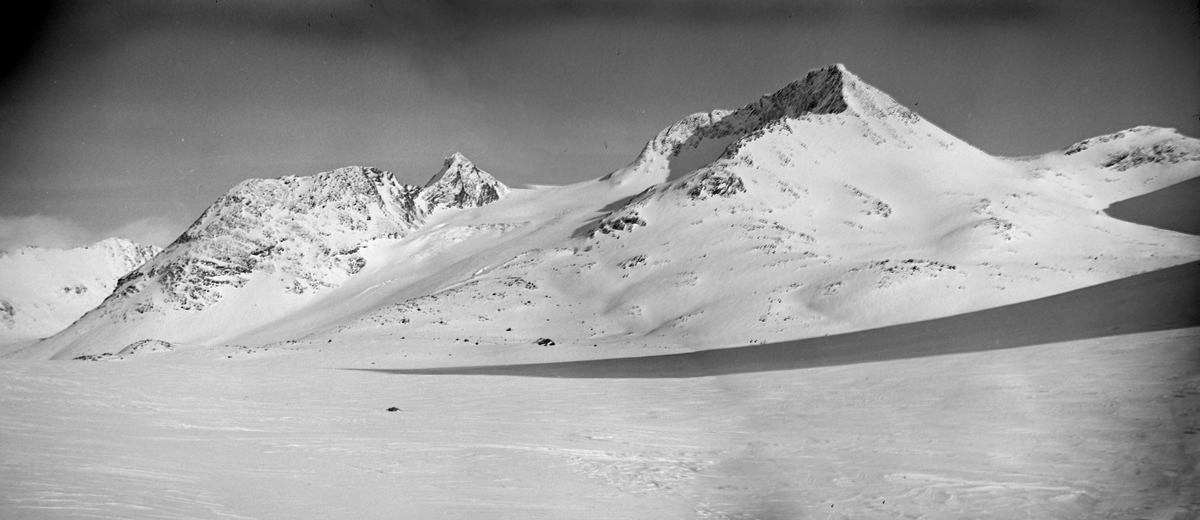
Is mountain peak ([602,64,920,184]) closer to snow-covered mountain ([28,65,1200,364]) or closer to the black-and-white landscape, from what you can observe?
snow-covered mountain ([28,65,1200,364])

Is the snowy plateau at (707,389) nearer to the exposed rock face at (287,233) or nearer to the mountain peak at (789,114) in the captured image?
the mountain peak at (789,114)

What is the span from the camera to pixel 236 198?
568ft

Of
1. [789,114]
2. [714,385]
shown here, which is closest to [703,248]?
[714,385]

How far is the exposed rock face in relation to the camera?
14588cm

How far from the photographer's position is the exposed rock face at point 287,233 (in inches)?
5743

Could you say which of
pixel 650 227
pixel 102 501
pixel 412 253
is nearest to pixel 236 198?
pixel 412 253

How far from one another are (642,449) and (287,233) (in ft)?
545

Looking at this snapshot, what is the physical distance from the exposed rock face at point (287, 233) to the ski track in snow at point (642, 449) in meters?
132

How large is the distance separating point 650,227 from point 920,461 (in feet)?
238

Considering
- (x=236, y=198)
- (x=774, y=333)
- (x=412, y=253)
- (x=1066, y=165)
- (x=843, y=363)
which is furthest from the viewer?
(x=236, y=198)

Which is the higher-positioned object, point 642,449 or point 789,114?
point 789,114

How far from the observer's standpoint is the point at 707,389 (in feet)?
71.9

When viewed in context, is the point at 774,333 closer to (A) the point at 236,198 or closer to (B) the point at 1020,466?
(B) the point at 1020,466

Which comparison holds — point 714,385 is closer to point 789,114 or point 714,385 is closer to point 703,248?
point 703,248
